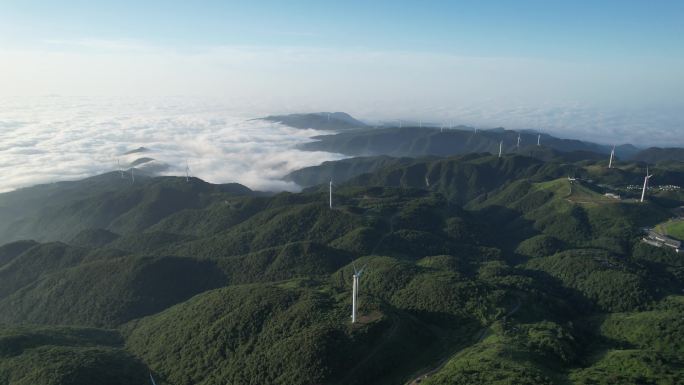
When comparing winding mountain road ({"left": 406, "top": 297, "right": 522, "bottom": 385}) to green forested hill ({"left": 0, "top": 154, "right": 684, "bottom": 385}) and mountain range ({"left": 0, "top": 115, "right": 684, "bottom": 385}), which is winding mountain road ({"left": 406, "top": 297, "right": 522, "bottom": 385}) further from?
green forested hill ({"left": 0, "top": 154, "right": 684, "bottom": 385})

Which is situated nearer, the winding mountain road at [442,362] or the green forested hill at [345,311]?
the winding mountain road at [442,362]

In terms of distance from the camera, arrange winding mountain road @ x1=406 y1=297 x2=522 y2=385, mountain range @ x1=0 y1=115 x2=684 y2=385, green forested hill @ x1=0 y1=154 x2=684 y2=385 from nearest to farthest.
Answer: winding mountain road @ x1=406 y1=297 x2=522 y2=385 → mountain range @ x1=0 y1=115 x2=684 y2=385 → green forested hill @ x1=0 y1=154 x2=684 y2=385

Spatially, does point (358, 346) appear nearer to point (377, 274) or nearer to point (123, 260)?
point (377, 274)

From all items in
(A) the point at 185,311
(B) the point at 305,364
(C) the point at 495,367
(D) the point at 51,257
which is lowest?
(D) the point at 51,257

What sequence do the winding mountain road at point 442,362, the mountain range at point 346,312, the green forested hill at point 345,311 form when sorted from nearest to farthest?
the winding mountain road at point 442,362
the mountain range at point 346,312
the green forested hill at point 345,311

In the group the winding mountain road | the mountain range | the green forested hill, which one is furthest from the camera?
the green forested hill

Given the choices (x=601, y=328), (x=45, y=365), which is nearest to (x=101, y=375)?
(x=45, y=365)

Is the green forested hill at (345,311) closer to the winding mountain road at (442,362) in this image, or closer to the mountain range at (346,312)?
the mountain range at (346,312)

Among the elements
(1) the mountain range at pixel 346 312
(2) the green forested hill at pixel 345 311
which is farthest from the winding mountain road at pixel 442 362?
(2) the green forested hill at pixel 345 311

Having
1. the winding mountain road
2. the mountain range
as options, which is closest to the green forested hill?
the mountain range

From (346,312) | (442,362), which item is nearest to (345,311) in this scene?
(346,312)

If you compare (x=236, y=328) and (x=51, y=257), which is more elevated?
(x=236, y=328)
